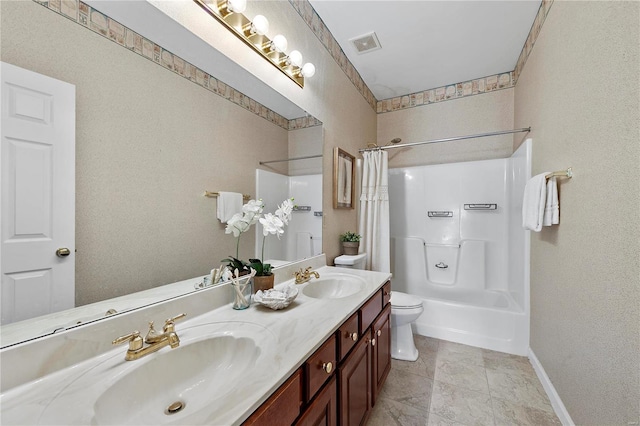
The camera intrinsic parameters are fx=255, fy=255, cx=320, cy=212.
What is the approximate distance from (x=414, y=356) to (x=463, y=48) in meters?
2.73

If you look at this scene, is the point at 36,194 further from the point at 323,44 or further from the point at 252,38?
the point at 323,44

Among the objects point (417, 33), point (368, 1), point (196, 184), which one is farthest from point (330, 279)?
point (417, 33)

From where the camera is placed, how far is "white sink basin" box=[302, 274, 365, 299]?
148 centimetres

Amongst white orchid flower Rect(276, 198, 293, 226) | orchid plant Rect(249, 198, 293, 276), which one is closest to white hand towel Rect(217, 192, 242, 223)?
orchid plant Rect(249, 198, 293, 276)

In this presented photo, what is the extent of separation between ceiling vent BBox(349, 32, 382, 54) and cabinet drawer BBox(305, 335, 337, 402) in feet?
7.61

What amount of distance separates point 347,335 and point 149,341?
0.69 m

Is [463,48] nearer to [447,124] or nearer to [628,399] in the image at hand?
[447,124]

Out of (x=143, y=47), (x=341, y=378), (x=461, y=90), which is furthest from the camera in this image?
(x=461, y=90)

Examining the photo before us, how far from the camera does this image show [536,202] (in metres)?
1.58

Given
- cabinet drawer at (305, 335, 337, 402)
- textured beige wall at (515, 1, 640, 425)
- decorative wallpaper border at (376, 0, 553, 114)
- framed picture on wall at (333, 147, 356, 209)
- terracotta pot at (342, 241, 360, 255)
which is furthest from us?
decorative wallpaper border at (376, 0, 553, 114)

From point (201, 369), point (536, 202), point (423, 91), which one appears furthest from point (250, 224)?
point (423, 91)

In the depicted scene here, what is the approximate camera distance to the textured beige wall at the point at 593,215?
93cm

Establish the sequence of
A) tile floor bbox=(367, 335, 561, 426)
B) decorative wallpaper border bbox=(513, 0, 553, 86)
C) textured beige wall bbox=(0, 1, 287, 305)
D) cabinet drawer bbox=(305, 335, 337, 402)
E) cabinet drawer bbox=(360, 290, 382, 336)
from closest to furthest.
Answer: textured beige wall bbox=(0, 1, 287, 305)
cabinet drawer bbox=(305, 335, 337, 402)
cabinet drawer bbox=(360, 290, 382, 336)
tile floor bbox=(367, 335, 561, 426)
decorative wallpaper border bbox=(513, 0, 553, 86)

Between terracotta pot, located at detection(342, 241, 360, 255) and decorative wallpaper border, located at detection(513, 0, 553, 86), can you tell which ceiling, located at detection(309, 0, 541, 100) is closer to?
decorative wallpaper border, located at detection(513, 0, 553, 86)
